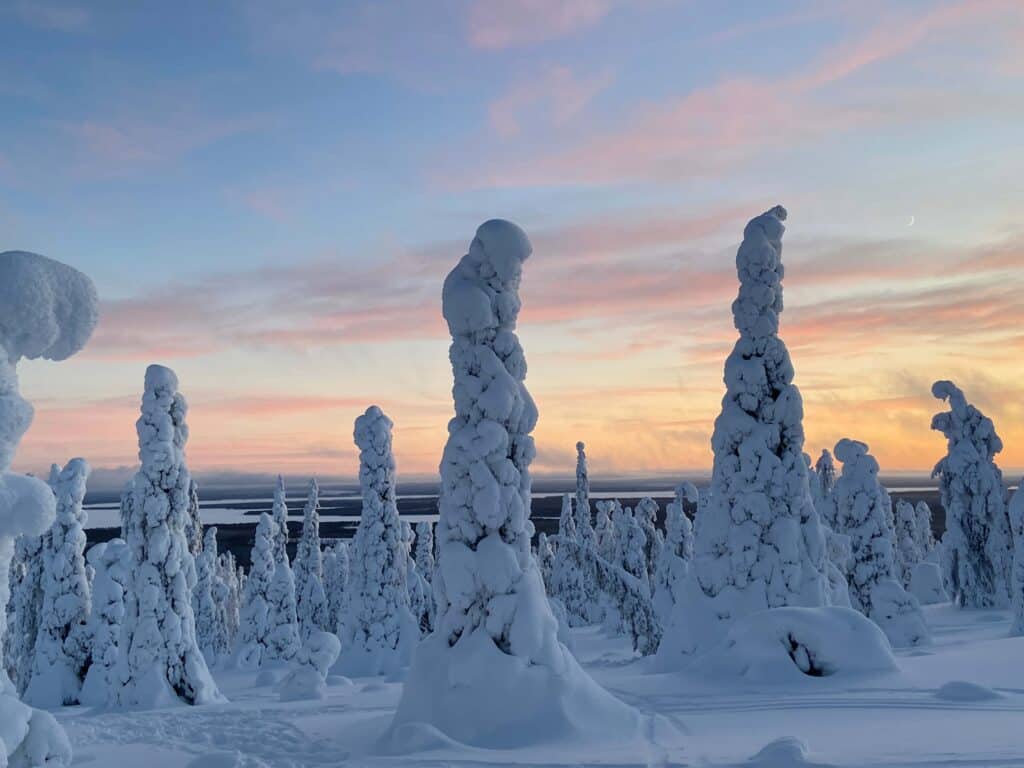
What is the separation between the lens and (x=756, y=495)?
2120cm

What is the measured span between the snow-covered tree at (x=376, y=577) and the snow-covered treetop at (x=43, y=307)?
2563cm

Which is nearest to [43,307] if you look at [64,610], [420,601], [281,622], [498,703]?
[498,703]

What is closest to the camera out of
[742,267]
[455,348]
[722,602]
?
[455,348]

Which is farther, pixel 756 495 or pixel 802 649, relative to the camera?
pixel 756 495

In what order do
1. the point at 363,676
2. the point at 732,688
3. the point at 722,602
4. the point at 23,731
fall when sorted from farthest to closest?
the point at 363,676, the point at 722,602, the point at 732,688, the point at 23,731

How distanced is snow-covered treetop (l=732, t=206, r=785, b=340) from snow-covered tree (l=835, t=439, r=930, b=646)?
9.04 metres

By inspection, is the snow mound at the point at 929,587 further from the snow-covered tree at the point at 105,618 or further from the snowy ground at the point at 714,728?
the snow-covered tree at the point at 105,618

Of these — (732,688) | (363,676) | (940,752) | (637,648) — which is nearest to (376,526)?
(363,676)

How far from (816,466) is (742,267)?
36699mm

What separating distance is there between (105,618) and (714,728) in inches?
945

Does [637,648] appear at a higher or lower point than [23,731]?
lower

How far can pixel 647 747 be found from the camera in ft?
35.4

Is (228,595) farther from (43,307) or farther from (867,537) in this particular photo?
(43,307)

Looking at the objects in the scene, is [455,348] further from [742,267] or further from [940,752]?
[742,267]
